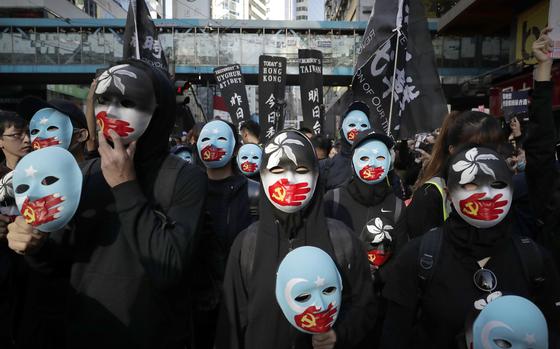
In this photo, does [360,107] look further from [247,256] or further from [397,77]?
[247,256]

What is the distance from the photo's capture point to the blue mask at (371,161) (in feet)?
13.1

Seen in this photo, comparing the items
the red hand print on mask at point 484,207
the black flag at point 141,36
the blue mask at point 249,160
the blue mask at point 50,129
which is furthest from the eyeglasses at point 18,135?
the black flag at point 141,36

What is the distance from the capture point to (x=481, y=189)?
2377 millimetres

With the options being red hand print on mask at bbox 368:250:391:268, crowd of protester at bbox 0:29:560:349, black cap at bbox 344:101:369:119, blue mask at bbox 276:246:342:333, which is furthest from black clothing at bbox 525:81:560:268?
black cap at bbox 344:101:369:119

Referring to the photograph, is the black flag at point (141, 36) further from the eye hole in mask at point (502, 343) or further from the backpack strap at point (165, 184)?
the eye hole in mask at point (502, 343)

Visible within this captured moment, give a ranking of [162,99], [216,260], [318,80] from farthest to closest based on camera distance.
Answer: [318,80], [216,260], [162,99]

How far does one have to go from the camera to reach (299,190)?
240 centimetres

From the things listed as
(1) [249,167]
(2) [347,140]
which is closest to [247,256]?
(1) [249,167]

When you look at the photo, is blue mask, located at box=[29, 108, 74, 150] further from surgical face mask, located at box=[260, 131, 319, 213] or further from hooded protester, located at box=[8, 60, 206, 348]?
surgical face mask, located at box=[260, 131, 319, 213]

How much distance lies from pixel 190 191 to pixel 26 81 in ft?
124

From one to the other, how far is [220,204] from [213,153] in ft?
1.94

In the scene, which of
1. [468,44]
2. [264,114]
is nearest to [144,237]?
[264,114]

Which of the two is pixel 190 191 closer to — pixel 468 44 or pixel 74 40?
pixel 468 44

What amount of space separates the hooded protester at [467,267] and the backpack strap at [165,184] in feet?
4.21
